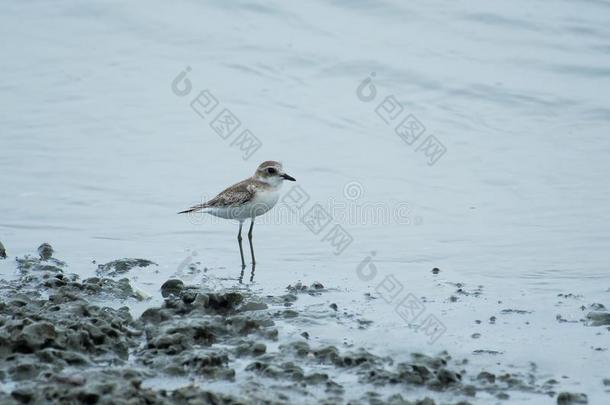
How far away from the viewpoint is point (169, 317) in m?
8.59

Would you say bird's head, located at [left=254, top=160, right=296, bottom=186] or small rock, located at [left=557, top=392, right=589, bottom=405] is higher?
bird's head, located at [left=254, top=160, right=296, bottom=186]

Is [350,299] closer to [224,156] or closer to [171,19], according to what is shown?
[224,156]

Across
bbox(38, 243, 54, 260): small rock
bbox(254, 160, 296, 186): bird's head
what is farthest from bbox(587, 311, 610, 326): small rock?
bbox(38, 243, 54, 260): small rock

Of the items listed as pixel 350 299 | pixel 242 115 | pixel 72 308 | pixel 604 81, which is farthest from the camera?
pixel 604 81

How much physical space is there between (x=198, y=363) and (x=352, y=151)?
8.74m

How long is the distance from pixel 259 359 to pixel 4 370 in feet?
6.33

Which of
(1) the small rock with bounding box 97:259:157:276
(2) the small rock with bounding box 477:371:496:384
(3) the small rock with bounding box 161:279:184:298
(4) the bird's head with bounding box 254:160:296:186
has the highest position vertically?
(4) the bird's head with bounding box 254:160:296:186

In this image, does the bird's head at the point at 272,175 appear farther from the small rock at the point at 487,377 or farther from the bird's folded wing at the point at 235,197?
the small rock at the point at 487,377

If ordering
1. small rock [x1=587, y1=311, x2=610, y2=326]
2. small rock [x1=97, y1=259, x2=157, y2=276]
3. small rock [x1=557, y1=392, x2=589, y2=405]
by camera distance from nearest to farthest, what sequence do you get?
small rock [x1=557, y1=392, x2=589, y2=405] → small rock [x1=587, y1=311, x2=610, y2=326] → small rock [x1=97, y1=259, x2=157, y2=276]

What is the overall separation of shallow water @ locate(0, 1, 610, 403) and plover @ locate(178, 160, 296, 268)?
53 cm

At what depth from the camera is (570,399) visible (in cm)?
712

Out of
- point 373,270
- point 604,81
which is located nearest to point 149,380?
point 373,270

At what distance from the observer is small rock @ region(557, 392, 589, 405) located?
280 inches

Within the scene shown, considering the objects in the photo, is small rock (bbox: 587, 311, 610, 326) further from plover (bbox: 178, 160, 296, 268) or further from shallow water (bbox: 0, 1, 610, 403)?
plover (bbox: 178, 160, 296, 268)
